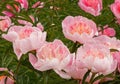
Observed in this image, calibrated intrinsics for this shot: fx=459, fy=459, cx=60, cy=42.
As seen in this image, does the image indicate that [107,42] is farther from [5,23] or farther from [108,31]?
[108,31]

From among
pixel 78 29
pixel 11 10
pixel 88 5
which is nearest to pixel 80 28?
pixel 78 29

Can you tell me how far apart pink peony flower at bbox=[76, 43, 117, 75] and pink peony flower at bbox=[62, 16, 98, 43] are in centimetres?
6

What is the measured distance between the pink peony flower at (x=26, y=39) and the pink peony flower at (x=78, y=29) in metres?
0.08

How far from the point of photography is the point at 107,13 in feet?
7.45

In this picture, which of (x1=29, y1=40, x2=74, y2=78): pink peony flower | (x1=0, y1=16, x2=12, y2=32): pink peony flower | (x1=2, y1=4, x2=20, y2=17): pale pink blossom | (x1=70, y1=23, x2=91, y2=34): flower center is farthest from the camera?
(x1=2, y1=4, x2=20, y2=17): pale pink blossom

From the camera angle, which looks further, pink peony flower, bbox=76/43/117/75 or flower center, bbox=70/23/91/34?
flower center, bbox=70/23/91/34

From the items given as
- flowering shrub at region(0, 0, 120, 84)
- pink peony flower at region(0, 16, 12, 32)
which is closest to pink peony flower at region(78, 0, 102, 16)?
pink peony flower at region(0, 16, 12, 32)

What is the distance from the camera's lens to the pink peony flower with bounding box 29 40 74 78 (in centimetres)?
105

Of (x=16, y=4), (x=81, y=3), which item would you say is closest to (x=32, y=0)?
(x=16, y=4)

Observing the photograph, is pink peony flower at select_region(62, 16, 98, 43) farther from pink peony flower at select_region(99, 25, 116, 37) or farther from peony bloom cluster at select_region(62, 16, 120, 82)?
pink peony flower at select_region(99, 25, 116, 37)

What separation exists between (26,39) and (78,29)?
0.15 m

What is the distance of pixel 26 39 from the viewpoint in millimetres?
1101

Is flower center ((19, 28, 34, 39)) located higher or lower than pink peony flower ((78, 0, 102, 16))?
higher

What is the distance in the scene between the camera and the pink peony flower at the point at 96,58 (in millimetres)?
1057
